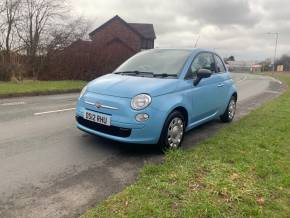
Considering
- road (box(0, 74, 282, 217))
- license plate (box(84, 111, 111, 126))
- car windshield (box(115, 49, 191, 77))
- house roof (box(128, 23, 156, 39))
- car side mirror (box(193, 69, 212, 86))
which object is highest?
house roof (box(128, 23, 156, 39))

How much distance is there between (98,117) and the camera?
16.6 feet

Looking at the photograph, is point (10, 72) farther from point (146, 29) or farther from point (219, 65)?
point (146, 29)

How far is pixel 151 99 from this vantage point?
15.9 ft

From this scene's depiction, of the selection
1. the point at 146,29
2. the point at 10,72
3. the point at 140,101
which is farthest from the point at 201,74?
the point at 146,29

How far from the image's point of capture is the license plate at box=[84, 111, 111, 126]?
16.2 ft

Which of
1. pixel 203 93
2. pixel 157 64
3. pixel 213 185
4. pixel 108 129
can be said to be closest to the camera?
pixel 213 185

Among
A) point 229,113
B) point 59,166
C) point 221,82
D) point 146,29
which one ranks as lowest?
point 59,166

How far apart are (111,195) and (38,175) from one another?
3.65 feet

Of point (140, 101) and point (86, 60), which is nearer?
point (140, 101)

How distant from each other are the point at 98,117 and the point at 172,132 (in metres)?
1.23

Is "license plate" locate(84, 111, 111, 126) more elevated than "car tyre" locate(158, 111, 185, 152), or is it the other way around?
"license plate" locate(84, 111, 111, 126)

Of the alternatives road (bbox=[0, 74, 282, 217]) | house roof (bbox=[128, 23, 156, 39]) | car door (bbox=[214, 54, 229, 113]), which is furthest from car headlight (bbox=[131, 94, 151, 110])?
house roof (bbox=[128, 23, 156, 39])

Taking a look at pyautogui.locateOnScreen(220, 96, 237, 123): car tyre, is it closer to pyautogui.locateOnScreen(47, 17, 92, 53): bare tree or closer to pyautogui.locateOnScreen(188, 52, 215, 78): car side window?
pyautogui.locateOnScreen(188, 52, 215, 78): car side window

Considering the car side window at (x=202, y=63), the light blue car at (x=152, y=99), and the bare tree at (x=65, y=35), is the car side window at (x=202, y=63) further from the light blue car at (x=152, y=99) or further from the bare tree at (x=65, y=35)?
the bare tree at (x=65, y=35)
